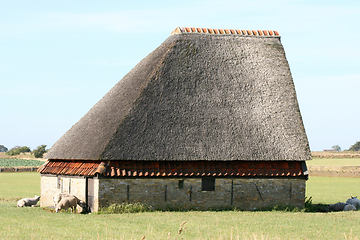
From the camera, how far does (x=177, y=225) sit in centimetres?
Result: 1830

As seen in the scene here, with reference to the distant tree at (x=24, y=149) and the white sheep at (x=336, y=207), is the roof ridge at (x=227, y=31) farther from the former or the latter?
the distant tree at (x=24, y=149)

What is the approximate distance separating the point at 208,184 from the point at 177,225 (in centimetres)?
553

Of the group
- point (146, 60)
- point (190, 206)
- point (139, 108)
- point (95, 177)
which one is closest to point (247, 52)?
point (146, 60)

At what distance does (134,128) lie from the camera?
2298 centimetres

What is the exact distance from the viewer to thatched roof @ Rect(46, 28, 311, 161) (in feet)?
75.1

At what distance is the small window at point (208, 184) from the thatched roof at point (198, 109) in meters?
1.33

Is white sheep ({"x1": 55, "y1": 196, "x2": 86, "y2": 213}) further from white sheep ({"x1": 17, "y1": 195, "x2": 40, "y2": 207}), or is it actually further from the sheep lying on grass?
the sheep lying on grass

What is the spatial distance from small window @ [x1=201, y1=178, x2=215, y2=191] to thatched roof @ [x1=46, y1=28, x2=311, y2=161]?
1.33 meters

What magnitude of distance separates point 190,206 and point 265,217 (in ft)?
12.5

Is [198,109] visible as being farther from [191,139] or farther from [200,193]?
[200,193]

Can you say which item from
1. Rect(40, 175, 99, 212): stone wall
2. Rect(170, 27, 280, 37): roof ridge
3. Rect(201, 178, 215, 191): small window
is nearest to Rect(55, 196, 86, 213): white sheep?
Rect(40, 175, 99, 212): stone wall

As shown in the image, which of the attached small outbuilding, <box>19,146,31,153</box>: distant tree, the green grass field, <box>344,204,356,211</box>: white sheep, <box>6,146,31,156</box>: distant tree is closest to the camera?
the green grass field

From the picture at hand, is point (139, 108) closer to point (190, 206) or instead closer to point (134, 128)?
point (134, 128)

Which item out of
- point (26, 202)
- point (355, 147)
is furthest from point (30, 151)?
point (26, 202)
